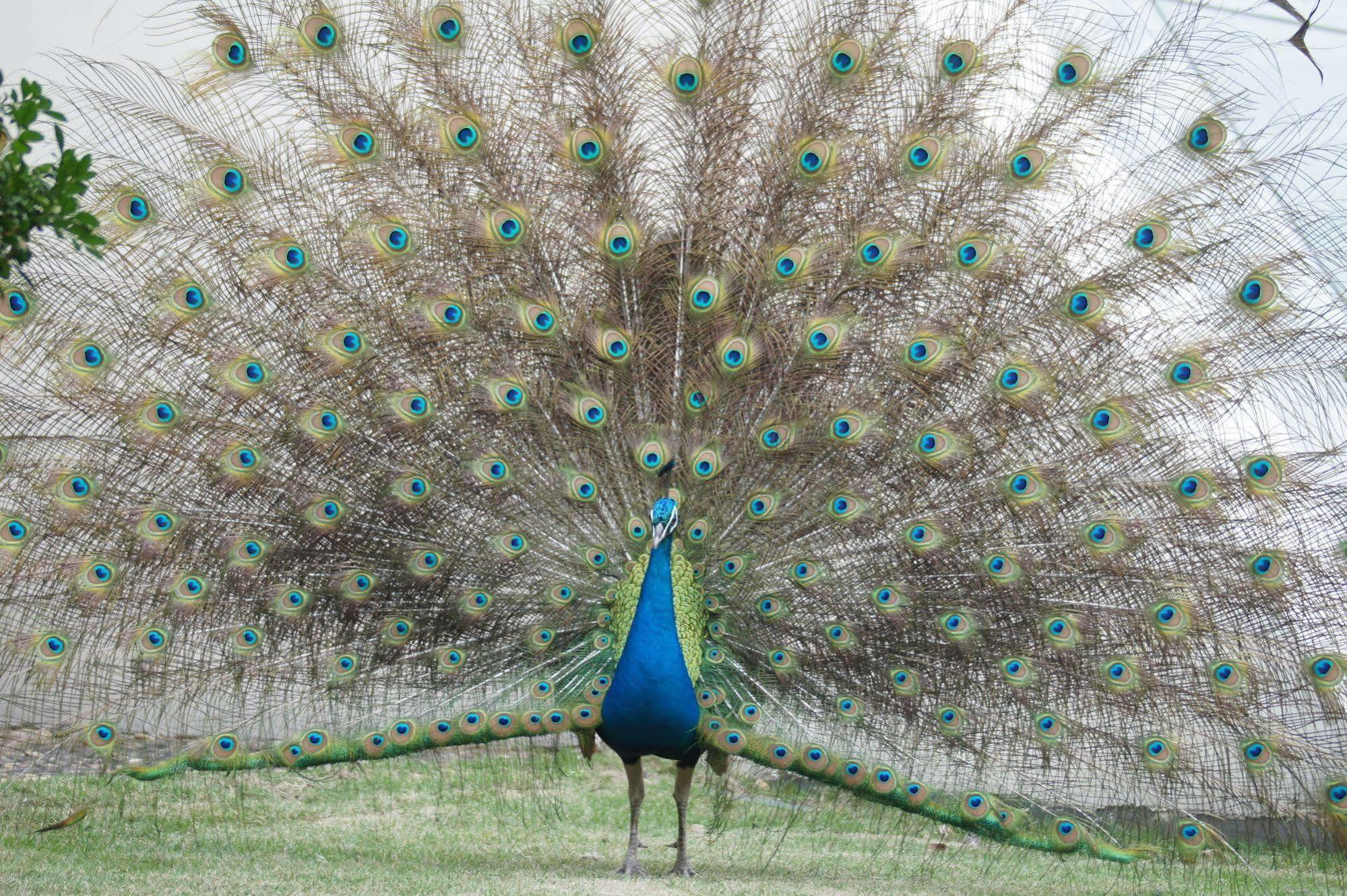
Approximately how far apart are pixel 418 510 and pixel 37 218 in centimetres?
335

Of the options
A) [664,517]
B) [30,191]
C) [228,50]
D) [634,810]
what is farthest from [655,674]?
[30,191]

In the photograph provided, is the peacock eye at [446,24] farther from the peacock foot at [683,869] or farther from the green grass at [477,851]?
the peacock foot at [683,869]

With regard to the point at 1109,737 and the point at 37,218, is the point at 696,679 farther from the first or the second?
the point at 37,218

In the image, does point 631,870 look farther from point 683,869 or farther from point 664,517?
point 664,517

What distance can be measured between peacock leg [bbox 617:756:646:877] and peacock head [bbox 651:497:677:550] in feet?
3.53

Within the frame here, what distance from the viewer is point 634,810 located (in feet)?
19.0

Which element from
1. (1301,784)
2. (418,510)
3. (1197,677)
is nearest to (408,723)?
(418,510)

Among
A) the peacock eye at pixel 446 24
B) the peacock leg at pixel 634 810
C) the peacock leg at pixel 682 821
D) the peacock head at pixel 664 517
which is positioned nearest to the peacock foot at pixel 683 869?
the peacock leg at pixel 682 821

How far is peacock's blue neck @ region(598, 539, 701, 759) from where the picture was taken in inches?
205

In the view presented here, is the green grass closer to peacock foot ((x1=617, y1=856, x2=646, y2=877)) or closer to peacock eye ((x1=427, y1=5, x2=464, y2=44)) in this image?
peacock foot ((x1=617, y1=856, x2=646, y2=877))

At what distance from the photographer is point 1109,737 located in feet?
17.7

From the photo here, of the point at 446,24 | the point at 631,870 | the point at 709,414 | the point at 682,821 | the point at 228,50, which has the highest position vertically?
the point at 446,24

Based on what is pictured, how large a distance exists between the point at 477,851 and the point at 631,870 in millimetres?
1132

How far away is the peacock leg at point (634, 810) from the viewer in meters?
5.63
